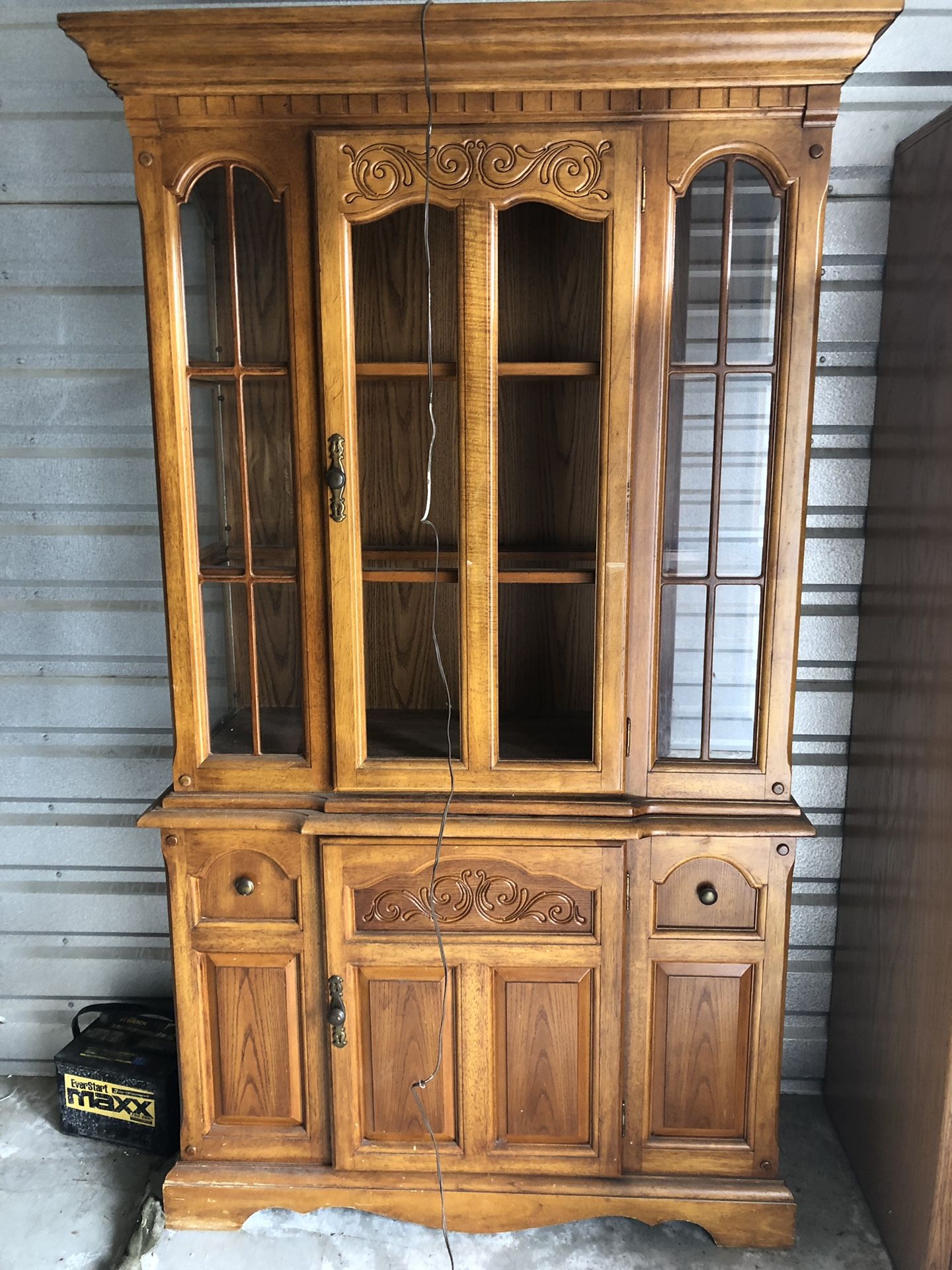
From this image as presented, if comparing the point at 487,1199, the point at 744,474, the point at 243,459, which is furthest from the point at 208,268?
the point at 487,1199

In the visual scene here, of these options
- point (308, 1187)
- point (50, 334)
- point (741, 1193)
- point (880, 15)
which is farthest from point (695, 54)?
point (308, 1187)

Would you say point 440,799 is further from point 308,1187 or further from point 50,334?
point 50,334

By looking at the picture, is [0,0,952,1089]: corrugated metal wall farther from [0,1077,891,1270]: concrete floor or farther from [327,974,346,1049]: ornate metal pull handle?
[327,974,346,1049]: ornate metal pull handle

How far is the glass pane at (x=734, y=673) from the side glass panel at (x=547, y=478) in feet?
0.82

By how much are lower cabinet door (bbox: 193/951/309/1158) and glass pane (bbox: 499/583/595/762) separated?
27.0 inches

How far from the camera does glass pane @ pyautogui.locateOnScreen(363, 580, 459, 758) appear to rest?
85.0 inches

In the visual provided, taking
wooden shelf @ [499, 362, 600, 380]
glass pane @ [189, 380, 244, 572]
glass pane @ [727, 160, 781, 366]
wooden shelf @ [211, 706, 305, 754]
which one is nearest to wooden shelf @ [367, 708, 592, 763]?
wooden shelf @ [211, 706, 305, 754]

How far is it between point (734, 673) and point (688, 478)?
0.40 m

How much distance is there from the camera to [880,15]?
5.40 ft

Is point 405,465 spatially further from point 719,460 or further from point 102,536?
point 102,536

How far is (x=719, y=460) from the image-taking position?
74.7 inches

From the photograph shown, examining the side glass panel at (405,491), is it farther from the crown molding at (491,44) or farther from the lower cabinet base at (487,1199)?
the lower cabinet base at (487,1199)

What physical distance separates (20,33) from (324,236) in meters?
1.15

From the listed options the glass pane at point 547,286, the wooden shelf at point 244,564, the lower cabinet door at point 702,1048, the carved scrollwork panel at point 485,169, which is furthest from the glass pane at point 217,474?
the lower cabinet door at point 702,1048
